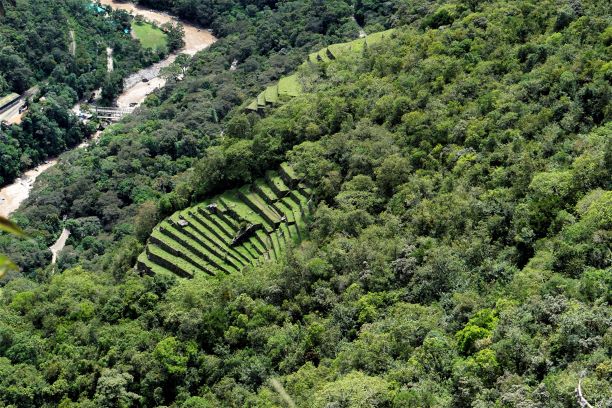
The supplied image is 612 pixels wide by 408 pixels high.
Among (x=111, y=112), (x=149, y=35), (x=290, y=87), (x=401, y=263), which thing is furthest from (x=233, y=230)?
(x=149, y=35)

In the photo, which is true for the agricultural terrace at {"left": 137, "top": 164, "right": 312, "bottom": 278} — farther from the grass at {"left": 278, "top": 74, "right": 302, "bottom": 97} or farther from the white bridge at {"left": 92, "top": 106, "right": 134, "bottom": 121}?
the white bridge at {"left": 92, "top": 106, "right": 134, "bottom": 121}

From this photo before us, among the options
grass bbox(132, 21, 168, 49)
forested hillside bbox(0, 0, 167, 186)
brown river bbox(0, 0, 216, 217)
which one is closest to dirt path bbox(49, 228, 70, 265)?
brown river bbox(0, 0, 216, 217)

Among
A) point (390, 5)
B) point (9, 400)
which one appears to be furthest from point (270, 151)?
point (390, 5)

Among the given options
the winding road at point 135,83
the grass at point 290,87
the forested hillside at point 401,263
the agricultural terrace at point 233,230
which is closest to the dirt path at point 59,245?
the winding road at point 135,83

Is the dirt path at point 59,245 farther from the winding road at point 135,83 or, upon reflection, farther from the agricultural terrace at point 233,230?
the agricultural terrace at point 233,230

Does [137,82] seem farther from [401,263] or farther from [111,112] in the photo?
[401,263]

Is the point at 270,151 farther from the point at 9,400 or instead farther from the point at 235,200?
the point at 9,400
